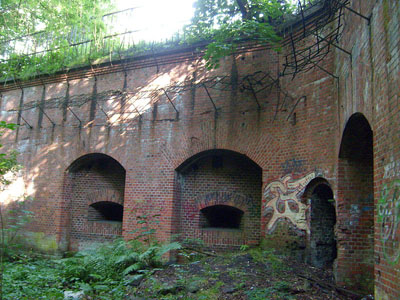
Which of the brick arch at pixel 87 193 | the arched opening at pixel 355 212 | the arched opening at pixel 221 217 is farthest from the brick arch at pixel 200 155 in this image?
the arched opening at pixel 355 212

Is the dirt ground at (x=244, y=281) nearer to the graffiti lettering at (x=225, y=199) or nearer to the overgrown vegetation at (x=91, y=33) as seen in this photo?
the graffiti lettering at (x=225, y=199)

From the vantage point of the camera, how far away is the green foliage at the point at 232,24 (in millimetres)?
8273

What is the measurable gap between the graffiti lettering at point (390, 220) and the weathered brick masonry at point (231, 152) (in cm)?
2

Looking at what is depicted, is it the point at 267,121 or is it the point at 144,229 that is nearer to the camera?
the point at 267,121

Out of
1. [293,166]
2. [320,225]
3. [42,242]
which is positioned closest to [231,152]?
[293,166]

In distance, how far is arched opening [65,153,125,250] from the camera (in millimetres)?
10953

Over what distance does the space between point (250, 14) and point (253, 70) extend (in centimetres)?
185

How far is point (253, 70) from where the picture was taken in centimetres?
899

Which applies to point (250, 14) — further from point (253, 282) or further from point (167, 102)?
point (253, 282)

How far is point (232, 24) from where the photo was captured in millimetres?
8695

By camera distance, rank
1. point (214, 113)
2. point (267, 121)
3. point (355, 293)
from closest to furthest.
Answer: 1. point (355, 293)
2. point (267, 121)
3. point (214, 113)

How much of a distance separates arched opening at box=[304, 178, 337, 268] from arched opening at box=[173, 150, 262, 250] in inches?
69.0

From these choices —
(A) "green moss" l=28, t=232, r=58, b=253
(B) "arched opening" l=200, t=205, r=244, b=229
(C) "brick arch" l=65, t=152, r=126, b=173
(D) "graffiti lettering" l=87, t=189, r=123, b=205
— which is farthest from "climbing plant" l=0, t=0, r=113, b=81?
(B) "arched opening" l=200, t=205, r=244, b=229

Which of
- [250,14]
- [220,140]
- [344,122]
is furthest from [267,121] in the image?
[250,14]
